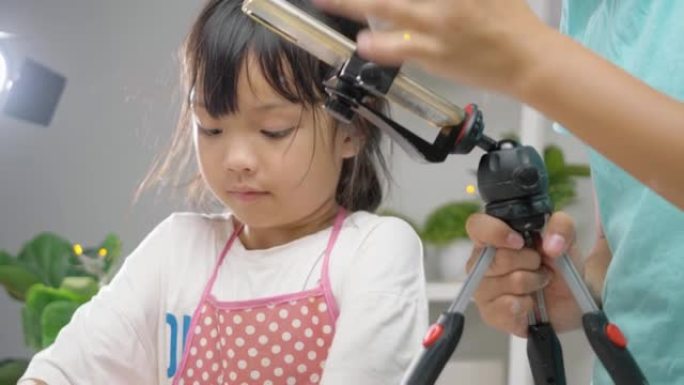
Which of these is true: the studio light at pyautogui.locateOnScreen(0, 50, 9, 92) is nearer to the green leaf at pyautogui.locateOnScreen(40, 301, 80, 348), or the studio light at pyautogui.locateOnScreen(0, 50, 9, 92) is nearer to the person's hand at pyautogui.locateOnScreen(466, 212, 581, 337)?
the green leaf at pyautogui.locateOnScreen(40, 301, 80, 348)

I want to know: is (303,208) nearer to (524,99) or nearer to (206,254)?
(206,254)

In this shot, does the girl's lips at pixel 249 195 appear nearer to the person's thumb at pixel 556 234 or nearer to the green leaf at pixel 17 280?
the person's thumb at pixel 556 234

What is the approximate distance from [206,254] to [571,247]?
1.36ft

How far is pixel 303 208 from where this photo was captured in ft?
3.00

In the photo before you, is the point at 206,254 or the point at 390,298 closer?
the point at 390,298

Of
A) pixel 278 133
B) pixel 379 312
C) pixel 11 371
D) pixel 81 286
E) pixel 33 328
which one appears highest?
pixel 278 133

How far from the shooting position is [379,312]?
82 cm

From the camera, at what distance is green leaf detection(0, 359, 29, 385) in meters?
1.99

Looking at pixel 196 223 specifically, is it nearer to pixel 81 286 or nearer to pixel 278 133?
pixel 278 133

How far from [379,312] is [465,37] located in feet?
1.35

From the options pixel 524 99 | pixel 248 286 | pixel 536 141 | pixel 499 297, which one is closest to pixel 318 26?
pixel 524 99

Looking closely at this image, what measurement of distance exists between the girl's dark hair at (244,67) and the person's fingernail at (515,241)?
0.27 meters

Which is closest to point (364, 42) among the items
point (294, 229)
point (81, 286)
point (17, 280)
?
point (294, 229)

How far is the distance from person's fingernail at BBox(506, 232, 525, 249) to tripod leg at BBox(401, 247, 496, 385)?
1.6 inches
